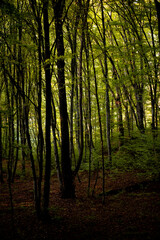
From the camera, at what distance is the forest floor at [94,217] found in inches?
135

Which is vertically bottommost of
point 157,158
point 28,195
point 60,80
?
point 28,195

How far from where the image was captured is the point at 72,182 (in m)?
6.46

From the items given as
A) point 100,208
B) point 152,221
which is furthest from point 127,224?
point 100,208

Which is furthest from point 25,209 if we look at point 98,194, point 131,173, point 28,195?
point 131,173

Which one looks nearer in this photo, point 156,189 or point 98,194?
point 156,189

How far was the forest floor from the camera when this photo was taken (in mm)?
3422

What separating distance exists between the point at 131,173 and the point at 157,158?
2.98m

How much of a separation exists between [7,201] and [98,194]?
3.68 metres

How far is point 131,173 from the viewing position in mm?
8523

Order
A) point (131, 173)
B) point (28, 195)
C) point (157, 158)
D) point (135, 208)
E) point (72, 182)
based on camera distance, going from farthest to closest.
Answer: point (131, 173) < point (28, 195) < point (72, 182) < point (157, 158) < point (135, 208)

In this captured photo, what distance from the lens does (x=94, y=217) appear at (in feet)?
14.7

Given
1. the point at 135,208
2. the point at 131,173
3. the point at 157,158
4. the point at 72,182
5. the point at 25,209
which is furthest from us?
the point at 131,173

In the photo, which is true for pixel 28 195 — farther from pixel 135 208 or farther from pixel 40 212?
pixel 135 208

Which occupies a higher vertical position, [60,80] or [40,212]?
[60,80]
